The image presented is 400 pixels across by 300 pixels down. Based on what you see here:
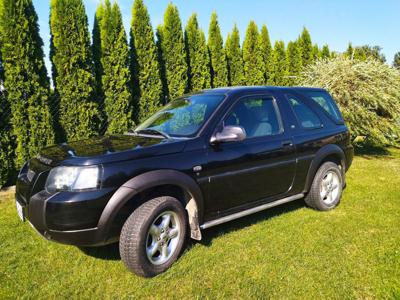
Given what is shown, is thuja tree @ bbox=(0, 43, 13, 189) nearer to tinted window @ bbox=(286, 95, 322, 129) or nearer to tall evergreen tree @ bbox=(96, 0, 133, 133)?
tall evergreen tree @ bbox=(96, 0, 133, 133)

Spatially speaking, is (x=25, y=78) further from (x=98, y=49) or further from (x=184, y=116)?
(x=184, y=116)

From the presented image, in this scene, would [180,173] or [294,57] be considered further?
[294,57]

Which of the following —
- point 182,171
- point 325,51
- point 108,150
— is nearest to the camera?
point 108,150

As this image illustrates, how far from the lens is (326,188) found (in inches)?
189

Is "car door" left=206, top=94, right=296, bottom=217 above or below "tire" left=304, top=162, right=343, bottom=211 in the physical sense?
above

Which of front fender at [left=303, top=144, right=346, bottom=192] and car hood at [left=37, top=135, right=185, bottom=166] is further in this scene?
front fender at [left=303, top=144, right=346, bottom=192]

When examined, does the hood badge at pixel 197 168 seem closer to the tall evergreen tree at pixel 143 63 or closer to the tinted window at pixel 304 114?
the tinted window at pixel 304 114

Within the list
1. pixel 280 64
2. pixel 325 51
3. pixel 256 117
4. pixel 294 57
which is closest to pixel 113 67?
pixel 256 117

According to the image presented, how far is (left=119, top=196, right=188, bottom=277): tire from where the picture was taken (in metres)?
2.90

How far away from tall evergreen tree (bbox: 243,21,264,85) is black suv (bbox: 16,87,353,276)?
24.9ft

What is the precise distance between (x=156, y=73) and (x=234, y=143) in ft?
18.0

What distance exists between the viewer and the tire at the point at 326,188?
4625 mm

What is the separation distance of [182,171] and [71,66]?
4.96 m

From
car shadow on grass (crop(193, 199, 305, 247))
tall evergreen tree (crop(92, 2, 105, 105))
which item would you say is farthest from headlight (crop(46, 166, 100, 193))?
tall evergreen tree (crop(92, 2, 105, 105))
